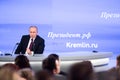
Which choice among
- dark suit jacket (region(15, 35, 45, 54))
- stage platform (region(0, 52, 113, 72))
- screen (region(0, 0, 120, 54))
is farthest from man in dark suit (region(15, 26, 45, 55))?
screen (region(0, 0, 120, 54))

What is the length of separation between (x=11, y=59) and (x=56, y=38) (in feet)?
7.22

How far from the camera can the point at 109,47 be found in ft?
25.3

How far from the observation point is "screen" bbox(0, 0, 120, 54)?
7.52 metres

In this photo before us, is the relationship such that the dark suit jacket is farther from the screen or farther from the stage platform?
the screen

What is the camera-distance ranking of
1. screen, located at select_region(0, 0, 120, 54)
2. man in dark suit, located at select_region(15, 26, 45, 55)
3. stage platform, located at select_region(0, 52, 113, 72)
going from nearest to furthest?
stage platform, located at select_region(0, 52, 113, 72) → man in dark suit, located at select_region(15, 26, 45, 55) → screen, located at select_region(0, 0, 120, 54)

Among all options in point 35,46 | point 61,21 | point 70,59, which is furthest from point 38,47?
point 61,21

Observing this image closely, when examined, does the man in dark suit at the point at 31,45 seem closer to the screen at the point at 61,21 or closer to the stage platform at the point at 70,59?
the stage platform at the point at 70,59

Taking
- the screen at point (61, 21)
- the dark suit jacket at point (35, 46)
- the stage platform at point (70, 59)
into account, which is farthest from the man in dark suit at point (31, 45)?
the screen at point (61, 21)

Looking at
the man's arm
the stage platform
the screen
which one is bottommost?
the stage platform

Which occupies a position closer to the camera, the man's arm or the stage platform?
the stage platform

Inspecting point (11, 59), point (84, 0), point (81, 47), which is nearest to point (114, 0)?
point (84, 0)

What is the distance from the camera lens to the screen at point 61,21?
7.52 meters

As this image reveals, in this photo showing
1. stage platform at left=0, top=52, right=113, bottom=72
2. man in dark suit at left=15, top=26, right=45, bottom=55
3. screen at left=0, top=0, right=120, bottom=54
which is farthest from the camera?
screen at left=0, top=0, right=120, bottom=54

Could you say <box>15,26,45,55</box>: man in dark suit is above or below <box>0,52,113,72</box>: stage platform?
above
